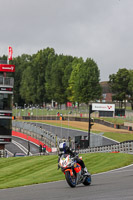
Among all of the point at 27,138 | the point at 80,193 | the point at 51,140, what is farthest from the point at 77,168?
the point at 27,138

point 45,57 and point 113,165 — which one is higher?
point 45,57

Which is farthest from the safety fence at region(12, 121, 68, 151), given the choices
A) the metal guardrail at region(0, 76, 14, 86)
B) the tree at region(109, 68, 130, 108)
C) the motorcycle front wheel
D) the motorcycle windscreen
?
the tree at region(109, 68, 130, 108)

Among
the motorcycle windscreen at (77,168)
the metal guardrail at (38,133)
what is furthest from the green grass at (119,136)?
the motorcycle windscreen at (77,168)

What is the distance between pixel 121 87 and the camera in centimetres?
13562

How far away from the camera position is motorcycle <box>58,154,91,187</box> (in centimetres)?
1432

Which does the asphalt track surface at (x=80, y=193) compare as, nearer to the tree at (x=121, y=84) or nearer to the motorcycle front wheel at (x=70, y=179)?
the motorcycle front wheel at (x=70, y=179)

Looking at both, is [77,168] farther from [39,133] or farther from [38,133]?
[38,133]

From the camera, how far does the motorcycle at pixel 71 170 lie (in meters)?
14.3

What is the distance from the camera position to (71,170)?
14359mm

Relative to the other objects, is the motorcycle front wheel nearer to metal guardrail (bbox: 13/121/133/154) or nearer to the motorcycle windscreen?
the motorcycle windscreen

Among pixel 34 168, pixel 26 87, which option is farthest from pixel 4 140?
pixel 26 87

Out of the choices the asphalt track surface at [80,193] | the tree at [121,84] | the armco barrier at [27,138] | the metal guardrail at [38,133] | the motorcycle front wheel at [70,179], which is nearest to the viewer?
the asphalt track surface at [80,193]

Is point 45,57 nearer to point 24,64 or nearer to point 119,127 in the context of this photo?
point 24,64

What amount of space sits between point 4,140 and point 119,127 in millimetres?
37926
